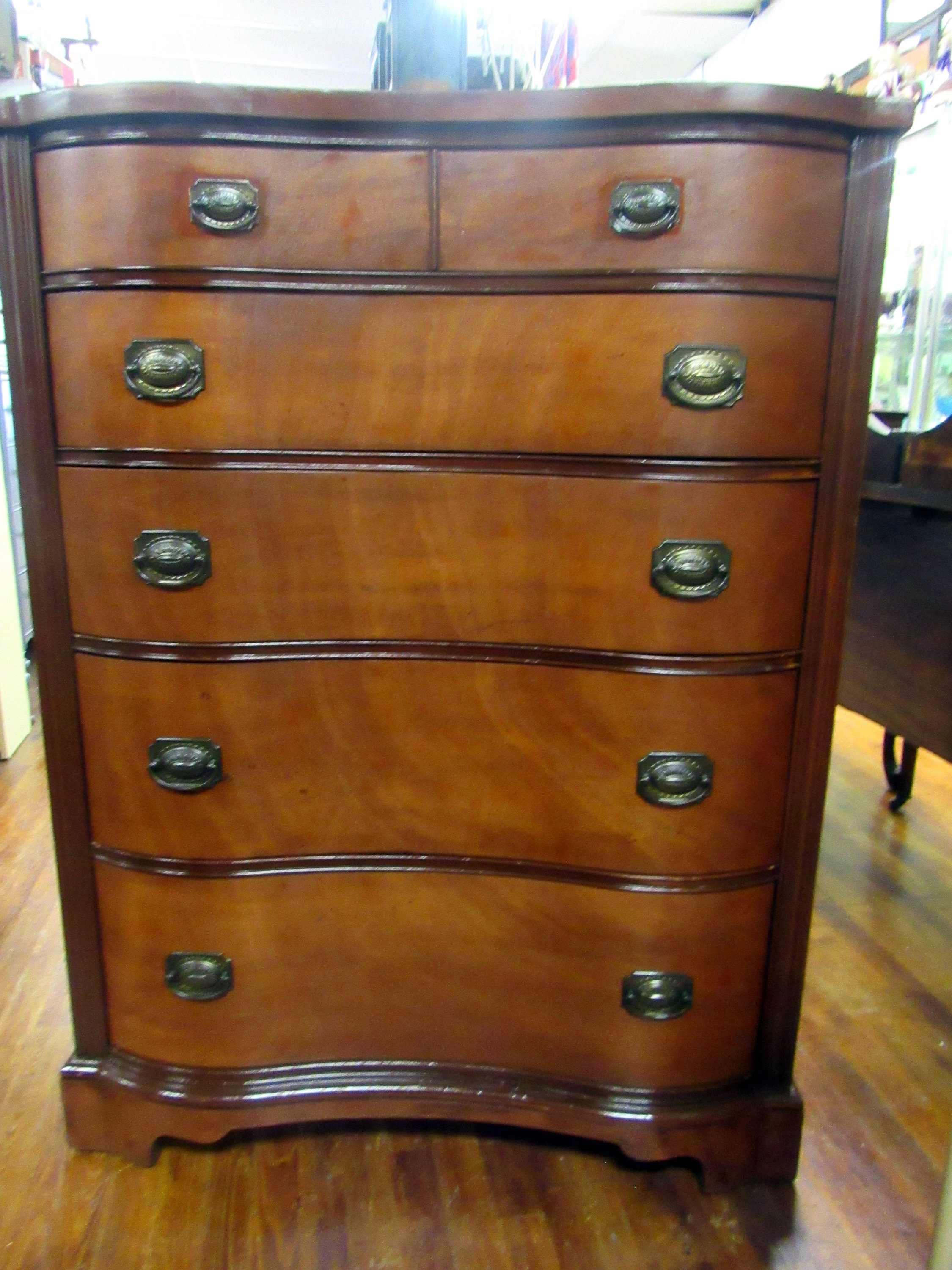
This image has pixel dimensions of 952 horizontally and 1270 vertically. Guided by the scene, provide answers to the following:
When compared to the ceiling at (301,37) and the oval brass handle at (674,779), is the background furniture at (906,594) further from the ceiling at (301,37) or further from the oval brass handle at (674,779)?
the ceiling at (301,37)

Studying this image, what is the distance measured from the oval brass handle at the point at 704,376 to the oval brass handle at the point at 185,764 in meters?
0.63

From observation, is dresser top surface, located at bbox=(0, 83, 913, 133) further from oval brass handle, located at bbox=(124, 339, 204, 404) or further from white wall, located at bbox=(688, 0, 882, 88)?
white wall, located at bbox=(688, 0, 882, 88)

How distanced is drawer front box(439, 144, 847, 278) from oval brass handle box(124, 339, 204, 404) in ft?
0.92

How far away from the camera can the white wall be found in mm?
3256

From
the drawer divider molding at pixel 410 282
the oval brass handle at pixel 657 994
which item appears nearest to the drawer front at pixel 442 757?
the oval brass handle at pixel 657 994

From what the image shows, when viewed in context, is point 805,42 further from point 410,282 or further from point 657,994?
point 657,994

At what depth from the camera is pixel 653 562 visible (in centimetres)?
96

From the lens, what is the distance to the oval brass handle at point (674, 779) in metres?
1.01

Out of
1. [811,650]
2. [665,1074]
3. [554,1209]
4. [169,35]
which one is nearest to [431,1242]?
[554,1209]

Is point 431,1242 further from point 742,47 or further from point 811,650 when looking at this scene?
point 742,47

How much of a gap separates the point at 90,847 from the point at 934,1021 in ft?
4.43

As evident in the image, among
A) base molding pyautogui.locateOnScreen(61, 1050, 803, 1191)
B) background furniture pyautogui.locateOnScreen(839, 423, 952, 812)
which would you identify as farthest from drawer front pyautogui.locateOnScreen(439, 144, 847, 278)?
base molding pyautogui.locateOnScreen(61, 1050, 803, 1191)

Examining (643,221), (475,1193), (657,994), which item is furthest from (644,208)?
(475,1193)

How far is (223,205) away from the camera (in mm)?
907
